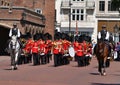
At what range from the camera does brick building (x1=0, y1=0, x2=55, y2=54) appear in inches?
2190

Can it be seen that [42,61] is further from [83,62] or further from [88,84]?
[88,84]

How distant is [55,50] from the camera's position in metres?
31.9

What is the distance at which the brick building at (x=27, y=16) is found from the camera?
182ft

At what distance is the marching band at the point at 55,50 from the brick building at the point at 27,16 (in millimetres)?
14573

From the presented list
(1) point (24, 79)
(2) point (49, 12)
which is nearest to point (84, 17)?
(2) point (49, 12)

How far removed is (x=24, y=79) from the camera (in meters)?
20.8

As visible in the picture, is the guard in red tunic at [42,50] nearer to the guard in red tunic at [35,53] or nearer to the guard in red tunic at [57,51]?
the guard in red tunic at [35,53]

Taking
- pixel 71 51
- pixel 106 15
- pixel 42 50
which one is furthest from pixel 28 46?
pixel 106 15

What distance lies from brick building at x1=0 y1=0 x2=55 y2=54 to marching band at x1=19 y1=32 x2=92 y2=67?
14.6 meters

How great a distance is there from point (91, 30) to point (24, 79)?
71595 mm

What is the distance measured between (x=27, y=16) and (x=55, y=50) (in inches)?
1179

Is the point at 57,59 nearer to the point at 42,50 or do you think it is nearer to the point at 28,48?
the point at 42,50

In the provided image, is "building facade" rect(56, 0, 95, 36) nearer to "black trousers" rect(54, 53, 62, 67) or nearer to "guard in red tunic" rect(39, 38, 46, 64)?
"guard in red tunic" rect(39, 38, 46, 64)

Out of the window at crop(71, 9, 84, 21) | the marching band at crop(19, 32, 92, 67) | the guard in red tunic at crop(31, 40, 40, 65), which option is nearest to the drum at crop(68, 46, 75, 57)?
the marching band at crop(19, 32, 92, 67)
